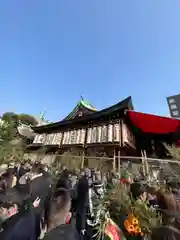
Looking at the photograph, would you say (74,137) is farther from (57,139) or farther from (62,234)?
(62,234)

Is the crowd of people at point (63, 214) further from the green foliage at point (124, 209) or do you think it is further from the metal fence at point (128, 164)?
the metal fence at point (128, 164)

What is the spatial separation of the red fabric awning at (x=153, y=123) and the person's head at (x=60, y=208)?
646 centimetres

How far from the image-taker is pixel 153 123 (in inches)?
308

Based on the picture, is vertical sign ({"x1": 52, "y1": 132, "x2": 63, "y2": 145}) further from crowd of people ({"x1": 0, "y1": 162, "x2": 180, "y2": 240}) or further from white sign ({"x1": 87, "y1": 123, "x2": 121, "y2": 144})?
crowd of people ({"x1": 0, "y1": 162, "x2": 180, "y2": 240})

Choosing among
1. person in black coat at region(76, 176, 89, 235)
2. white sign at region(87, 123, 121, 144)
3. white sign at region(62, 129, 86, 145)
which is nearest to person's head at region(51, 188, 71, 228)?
person in black coat at region(76, 176, 89, 235)

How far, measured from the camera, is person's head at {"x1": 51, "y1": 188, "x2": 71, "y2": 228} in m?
1.48

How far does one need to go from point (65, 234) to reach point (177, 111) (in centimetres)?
3767

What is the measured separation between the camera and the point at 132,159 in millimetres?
5348

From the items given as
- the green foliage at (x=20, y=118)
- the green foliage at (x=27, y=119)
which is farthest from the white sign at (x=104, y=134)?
the green foliage at (x=27, y=119)

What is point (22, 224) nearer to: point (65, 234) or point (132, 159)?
point (65, 234)

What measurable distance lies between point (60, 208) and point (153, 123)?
7200 mm

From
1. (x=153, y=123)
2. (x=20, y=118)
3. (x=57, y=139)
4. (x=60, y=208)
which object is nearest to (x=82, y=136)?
(x=57, y=139)

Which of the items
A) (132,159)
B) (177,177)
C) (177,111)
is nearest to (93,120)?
(132,159)

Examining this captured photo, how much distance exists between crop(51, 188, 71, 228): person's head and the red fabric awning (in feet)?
21.2
